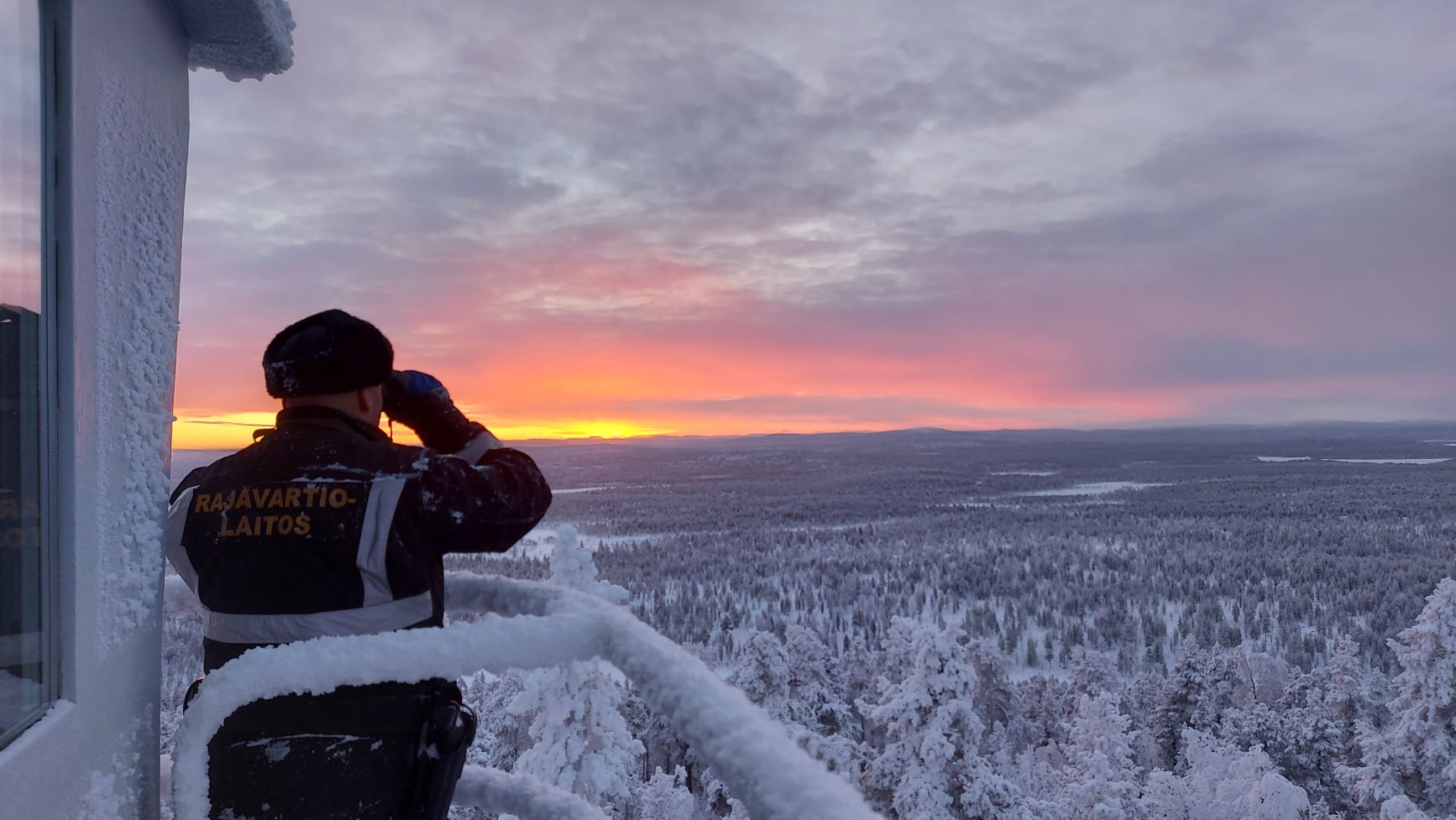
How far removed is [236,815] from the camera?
4.69 ft

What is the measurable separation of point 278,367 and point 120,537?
0.52 m

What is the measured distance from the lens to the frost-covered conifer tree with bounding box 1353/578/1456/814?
53.8 feet

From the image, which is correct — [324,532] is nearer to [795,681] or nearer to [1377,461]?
[795,681]

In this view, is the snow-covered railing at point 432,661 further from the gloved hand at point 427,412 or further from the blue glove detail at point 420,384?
the blue glove detail at point 420,384

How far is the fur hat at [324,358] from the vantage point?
1789 mm

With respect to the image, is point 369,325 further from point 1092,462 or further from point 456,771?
point 1092,462

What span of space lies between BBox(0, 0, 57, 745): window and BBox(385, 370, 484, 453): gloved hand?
0.91 m

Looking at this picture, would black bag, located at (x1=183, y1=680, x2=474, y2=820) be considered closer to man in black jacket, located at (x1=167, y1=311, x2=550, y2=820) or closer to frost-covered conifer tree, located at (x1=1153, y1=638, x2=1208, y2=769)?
man in black jacket, located at (x1=167, y1=311, x2=550, y2=820)

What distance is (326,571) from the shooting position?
154 cm

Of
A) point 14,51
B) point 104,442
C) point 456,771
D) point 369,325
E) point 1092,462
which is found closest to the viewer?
point 14,51

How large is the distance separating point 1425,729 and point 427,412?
929 inches

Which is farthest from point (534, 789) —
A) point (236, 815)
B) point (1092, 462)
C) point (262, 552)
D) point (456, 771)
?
point (1092, 462)

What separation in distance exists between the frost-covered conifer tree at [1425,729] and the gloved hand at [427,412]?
22019mm

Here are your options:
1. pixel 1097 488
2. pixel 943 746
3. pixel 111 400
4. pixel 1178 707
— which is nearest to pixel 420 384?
pixel 111 400
